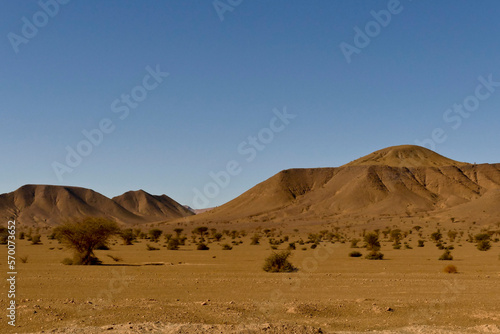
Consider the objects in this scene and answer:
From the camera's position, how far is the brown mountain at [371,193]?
105 metres

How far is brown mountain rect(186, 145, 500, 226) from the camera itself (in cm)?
10456

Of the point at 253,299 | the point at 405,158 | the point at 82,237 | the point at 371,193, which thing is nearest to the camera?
the point at 253,299

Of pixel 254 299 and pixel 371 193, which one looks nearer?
pixel 254 299

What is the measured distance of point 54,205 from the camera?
510 feet

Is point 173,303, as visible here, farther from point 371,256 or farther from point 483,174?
point 483,174

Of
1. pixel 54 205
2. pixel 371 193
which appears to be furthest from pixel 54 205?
pixel 371 193

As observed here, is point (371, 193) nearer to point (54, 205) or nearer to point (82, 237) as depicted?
point (82, 237)

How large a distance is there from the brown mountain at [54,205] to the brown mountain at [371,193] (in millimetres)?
47557

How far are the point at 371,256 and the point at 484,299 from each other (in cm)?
1669

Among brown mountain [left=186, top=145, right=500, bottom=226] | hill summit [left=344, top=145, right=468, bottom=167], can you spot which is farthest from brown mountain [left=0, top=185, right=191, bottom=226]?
hill summit [left=344, top=145, right=468, bottom=167]

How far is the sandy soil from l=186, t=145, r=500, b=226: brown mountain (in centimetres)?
7633

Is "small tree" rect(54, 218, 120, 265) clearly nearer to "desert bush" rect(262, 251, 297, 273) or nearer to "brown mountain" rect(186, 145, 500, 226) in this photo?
"desert bush" rect(262, 251, 297, 273)

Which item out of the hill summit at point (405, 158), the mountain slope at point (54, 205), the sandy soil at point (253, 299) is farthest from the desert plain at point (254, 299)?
the mountain slope at point (54, 205)

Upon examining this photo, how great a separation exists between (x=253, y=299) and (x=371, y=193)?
104m
